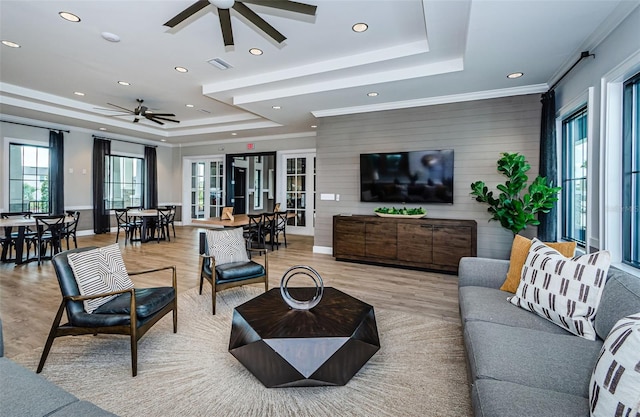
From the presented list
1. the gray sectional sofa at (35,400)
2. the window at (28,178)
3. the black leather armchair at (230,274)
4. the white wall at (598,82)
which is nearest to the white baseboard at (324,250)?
the black leather armchair at (230,274)

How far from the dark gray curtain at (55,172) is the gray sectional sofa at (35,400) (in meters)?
8.29

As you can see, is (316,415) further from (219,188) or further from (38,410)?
(219,188)

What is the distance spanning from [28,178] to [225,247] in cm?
702

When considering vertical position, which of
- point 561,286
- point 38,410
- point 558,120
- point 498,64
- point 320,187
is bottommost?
point 38,410

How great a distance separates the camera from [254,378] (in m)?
2.11

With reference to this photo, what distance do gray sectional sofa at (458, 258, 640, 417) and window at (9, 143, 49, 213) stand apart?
9.64 meters

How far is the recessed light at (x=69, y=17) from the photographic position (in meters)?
3.27

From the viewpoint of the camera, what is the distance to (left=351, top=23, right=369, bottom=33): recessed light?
11.2ft

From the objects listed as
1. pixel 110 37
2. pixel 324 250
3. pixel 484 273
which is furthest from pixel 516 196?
pixel 110 37

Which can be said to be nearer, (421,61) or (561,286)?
(561,286)

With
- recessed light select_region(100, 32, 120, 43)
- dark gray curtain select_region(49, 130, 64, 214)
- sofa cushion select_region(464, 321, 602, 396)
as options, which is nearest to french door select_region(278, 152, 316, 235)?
recessed light select_region(100, 32, 120, 43)

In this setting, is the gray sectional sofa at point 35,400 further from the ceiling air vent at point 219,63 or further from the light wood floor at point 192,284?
the ceiling air vent at point 219,63

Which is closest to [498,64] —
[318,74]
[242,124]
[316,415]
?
[318,74]

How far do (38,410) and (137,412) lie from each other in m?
0.72
